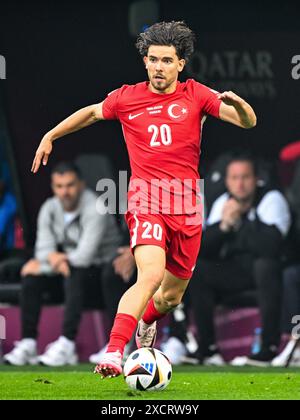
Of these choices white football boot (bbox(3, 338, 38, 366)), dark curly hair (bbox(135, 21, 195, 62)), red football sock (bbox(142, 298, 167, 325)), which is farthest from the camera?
white football boot (bbox(3, 338, 38, 366))

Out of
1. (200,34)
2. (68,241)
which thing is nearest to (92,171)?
(68,241)

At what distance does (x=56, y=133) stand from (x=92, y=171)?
4.38m

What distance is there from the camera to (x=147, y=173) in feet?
28.8

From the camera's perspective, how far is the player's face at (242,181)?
→ 12.5 metres

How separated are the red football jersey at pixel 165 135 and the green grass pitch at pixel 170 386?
3.85 ft

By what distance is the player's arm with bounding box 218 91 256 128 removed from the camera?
8.38 metres

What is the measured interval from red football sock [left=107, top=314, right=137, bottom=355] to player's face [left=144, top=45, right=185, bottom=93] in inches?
61.1

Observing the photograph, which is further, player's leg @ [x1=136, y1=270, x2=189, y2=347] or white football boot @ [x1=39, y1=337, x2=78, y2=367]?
white football boot @ [x1=39, y1=337, x2=78, y2=367]

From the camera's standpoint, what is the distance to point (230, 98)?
27.5ft

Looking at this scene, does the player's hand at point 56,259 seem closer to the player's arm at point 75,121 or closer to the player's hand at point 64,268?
the player's hand at point 64,268

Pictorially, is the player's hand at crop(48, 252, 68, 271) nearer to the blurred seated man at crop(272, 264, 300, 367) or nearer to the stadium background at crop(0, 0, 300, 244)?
the stadium background at crop(0, 0, 300, 244)

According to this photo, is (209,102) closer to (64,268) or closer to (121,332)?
(121,332)

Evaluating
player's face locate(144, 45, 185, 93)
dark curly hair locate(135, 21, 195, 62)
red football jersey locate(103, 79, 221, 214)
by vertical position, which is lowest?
red football jersey locate(103, 79, 221, 214)

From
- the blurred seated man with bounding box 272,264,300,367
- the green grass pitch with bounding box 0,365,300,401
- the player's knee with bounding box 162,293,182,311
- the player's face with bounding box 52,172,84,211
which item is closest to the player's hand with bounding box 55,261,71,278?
the player's face with bounding box 52,172,84,211
